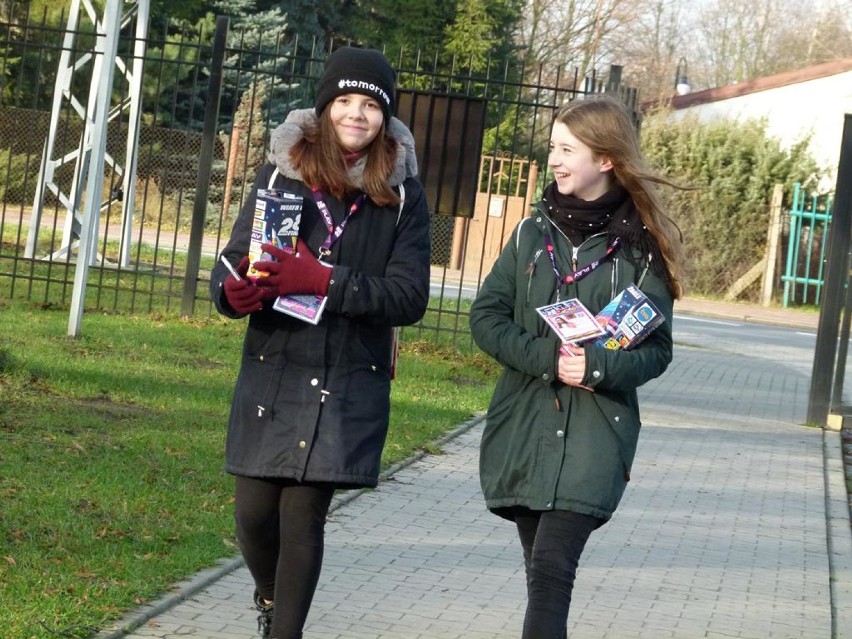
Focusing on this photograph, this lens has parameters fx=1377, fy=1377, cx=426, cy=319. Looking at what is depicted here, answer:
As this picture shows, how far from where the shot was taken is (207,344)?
10930mm

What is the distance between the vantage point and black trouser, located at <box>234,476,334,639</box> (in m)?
3.80

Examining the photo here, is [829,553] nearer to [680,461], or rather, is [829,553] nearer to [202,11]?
[680,461]

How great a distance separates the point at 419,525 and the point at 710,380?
25.1 ft

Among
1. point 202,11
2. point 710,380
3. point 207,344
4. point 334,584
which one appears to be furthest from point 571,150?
point 202,11

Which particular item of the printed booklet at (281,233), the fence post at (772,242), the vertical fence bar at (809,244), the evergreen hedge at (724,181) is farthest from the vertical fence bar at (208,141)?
the fence post at (772,242)

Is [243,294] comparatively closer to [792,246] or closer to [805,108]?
A: [792,246]

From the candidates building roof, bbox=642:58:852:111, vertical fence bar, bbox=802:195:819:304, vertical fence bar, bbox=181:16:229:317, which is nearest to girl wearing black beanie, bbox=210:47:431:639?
vertical fence bar, bbox=181:16:229:317

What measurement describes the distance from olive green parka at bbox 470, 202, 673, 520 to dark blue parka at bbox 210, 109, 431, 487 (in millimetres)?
279

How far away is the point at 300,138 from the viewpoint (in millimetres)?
3879

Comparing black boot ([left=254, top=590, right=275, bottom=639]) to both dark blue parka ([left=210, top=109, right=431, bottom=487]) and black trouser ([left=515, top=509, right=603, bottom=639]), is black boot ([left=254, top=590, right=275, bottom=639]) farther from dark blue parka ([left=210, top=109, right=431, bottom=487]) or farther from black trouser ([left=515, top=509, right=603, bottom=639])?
black trouser ([left=515, top=509, right=603, bottom=639])

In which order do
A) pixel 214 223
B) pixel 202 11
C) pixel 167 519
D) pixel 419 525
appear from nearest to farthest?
pixel 167 519 → pixel 419 525 → pixel 214 223 → pixel 202 11

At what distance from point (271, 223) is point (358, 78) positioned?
0.49 meters

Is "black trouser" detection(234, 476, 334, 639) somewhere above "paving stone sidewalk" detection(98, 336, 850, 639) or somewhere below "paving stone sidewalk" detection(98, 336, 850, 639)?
above

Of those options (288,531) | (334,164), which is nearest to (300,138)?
(334,164)
